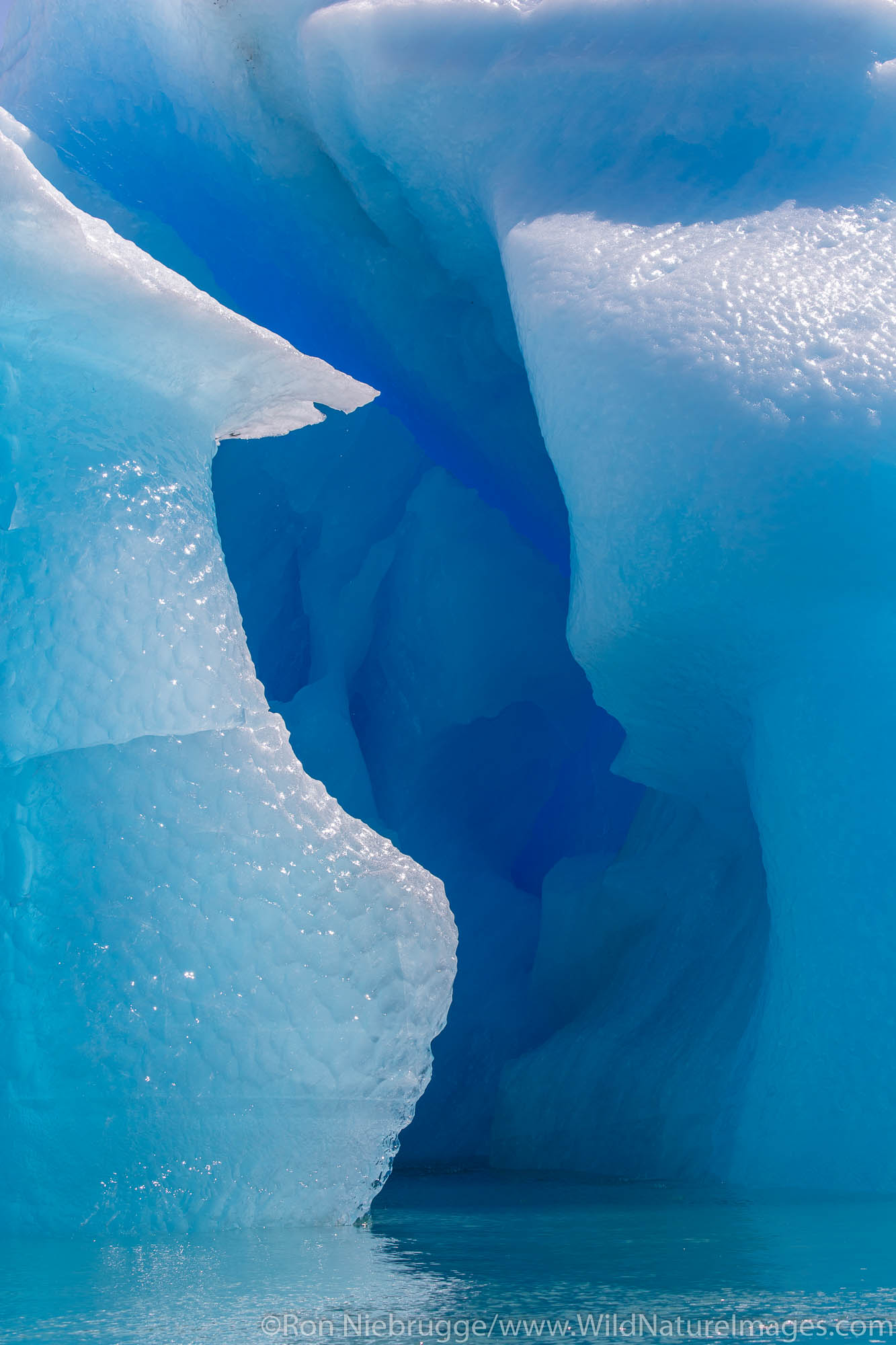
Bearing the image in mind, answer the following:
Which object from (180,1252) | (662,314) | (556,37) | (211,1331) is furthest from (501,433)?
(211,1331)

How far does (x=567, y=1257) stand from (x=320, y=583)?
1.87m

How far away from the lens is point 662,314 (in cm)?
156

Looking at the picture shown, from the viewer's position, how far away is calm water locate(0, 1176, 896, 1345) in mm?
686

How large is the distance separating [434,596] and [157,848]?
4.50ft

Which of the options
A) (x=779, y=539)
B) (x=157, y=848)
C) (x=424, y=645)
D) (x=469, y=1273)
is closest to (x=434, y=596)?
(x=424, y=645)

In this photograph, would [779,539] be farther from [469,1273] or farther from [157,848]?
[469,1273]

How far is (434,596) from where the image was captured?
2574 millimetres

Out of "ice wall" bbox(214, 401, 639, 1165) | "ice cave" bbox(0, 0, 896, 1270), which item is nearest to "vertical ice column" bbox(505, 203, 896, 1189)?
"ice cave" bbox(0, 0, 896, 1270)

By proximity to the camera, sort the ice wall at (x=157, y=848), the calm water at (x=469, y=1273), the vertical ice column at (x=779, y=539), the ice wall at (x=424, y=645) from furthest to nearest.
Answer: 1. the ice wall at (x=424, y=645)
2. the vertical ice column at (x=779, y=539)
3. the ice wall at (x=157, y=848)
4. the calm water at (x=469, y=1273)

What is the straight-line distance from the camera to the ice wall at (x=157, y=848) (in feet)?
3.93

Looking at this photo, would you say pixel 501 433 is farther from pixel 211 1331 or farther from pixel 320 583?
pixel 211 1331

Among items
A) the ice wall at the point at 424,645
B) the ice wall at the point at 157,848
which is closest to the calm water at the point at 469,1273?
the ice wall at the point at 157,848

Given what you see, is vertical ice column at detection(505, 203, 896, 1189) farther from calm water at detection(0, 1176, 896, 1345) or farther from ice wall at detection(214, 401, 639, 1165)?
ice wall at detection(214, 401, 639, 1165)

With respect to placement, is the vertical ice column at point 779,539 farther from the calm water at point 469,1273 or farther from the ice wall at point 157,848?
the ice wall at point 157,848
